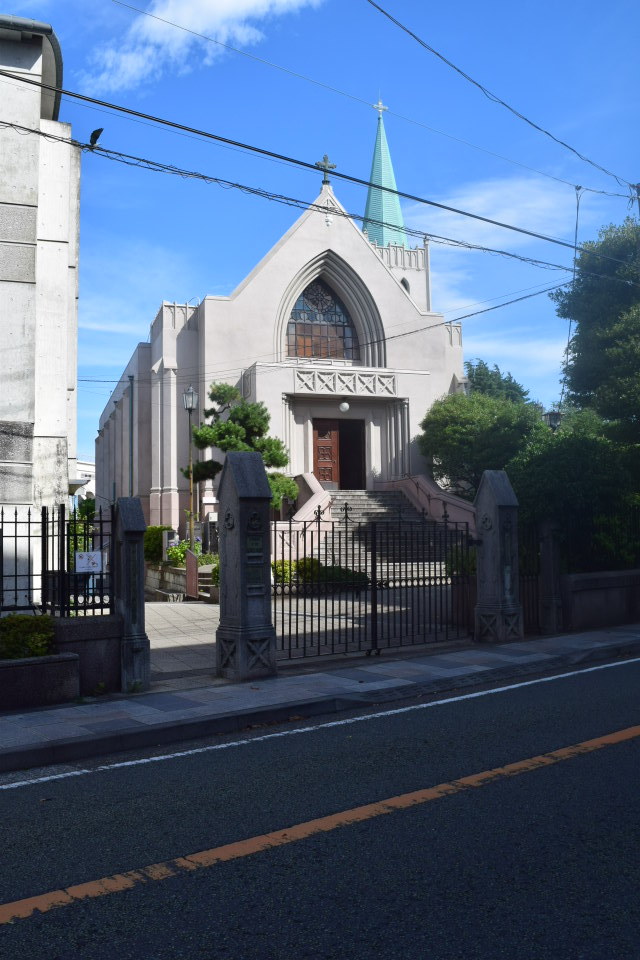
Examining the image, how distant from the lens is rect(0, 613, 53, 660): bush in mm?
8742

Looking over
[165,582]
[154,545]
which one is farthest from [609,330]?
[154,545]

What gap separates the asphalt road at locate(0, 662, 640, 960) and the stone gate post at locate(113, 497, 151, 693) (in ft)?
8.04

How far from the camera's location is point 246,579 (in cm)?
1046

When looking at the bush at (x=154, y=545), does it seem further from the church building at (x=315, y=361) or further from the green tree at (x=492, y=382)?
the green tree at (x=492, y=382)

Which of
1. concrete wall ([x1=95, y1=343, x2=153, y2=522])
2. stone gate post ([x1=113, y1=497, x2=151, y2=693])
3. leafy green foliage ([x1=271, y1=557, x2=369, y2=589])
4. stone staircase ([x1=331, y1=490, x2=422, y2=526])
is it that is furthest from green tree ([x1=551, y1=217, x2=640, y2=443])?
stone gate post ([x1=113, y1=497, x2=151, y2=693])

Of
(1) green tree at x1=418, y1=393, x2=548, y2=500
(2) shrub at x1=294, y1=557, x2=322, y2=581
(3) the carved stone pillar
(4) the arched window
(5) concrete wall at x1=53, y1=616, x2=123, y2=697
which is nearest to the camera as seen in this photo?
(5) concrete wall at x1=53, y1=616, x2=123, y2=697

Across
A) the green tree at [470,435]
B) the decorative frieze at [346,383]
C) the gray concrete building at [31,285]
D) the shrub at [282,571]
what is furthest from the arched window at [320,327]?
the gray concrete building at [31,285]

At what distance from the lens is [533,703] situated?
8.70 metres

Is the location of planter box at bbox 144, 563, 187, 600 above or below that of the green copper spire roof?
below

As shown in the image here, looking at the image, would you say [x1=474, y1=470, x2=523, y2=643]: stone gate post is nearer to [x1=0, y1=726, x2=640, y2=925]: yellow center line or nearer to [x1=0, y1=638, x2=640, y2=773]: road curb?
[x1=0, y1=638, x2=640, y2=773]: road curb

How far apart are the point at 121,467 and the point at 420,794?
3956cm

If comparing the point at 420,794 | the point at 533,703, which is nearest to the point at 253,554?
the point at 533,703

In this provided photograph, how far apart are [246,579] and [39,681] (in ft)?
8.91

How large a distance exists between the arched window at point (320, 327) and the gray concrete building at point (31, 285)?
2243 centimetres
